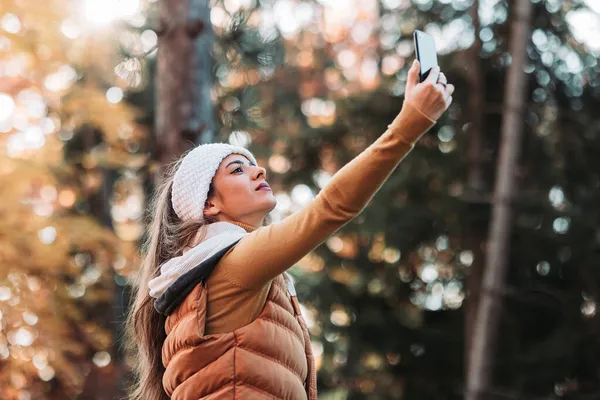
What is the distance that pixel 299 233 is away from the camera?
213 cm

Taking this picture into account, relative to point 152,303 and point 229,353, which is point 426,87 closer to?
point 229,353

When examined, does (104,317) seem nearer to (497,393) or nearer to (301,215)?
(497,393)

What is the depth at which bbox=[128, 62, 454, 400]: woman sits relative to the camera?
2.08m

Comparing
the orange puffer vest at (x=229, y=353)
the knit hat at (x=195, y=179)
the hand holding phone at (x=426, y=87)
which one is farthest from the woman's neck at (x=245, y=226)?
the hand holding phone at (x=426, y=87)

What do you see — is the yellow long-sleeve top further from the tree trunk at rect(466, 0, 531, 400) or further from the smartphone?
the tree trunk at rect(466, 0, 531, 400)

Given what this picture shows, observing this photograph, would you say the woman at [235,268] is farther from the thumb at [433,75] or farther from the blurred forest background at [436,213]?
the blurred forest background at [436,213]

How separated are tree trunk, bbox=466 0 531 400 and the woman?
5.66 meters

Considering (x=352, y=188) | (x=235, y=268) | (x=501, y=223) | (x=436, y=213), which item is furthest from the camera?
(x=436, y=213)

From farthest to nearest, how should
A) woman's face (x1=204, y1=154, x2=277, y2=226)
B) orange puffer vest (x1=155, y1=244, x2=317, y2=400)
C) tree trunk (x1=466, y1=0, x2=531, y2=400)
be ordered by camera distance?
1. tree trunk (x1=466, y1=0, x2=531, y2=400)
2. woman's face (x1=204, y1=154, x2=277, y2=226)
3. orange puffer vest (x1=155, y1=244, x2=317, y2=400)

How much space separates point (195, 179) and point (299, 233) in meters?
0.57

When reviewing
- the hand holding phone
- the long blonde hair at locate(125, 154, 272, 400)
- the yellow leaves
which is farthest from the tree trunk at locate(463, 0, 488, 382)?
the hand holding phone

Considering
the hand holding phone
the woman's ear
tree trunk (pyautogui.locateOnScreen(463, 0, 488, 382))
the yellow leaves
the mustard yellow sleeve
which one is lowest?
tree trunk (pyautogui.locateOnScreen(463, 0, 488, 382))

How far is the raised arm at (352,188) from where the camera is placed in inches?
80.6

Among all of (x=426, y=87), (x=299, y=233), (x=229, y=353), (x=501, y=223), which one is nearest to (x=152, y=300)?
(x=229, y=353)
